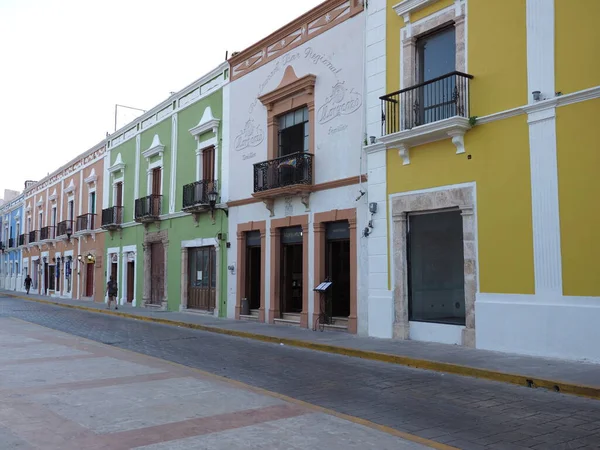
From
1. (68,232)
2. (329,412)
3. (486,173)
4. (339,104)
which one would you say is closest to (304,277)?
Answer: (339,104)

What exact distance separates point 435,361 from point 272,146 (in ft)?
32.2

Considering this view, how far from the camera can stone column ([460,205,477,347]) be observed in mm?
11234

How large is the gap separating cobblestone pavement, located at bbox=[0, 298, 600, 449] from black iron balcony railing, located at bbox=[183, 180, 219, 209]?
850 centimetres

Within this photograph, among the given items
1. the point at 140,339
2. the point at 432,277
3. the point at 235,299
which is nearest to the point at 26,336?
the point at 140,339

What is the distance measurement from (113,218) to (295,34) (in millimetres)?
15410

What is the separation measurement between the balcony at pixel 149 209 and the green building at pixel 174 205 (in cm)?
4

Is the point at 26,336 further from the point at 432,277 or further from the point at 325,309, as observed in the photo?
the point at 432,277

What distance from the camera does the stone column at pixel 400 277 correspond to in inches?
503

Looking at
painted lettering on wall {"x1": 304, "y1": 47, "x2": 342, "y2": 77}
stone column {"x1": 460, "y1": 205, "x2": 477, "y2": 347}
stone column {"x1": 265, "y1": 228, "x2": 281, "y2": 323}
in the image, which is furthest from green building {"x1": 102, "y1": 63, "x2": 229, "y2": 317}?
stone column {"x1": 460, "y1": 205, "x2": 477, "y2": 347}

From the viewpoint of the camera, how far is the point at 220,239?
19812 mm

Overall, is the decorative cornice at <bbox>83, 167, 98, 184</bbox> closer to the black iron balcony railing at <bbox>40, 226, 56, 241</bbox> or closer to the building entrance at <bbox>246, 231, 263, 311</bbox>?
the black iron balcony railing at <bbox>40, 226, 56, 241</bbox>

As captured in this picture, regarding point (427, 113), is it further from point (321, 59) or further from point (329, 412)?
point (329, 412)

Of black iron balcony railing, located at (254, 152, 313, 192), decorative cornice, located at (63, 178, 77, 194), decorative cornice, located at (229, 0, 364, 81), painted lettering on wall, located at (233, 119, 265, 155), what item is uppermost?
decorative cornice, located at (229, 0, 364, 81)

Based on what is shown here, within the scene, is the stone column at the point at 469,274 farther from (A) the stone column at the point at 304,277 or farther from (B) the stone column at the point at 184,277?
(B) the stone column at the point at 184,277
